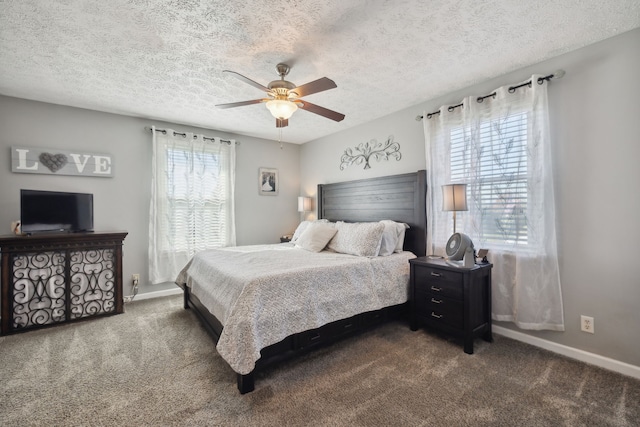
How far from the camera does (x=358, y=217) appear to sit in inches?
162

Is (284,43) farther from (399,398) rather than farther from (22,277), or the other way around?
(22,277)

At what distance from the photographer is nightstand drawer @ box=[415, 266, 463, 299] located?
7.98ft

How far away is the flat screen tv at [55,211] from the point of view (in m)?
2.97

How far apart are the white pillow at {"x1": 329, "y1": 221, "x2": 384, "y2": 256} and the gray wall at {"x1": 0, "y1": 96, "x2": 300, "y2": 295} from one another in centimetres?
208

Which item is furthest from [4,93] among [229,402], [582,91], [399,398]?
[582,91]

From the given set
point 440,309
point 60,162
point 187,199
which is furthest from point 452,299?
point 60,162

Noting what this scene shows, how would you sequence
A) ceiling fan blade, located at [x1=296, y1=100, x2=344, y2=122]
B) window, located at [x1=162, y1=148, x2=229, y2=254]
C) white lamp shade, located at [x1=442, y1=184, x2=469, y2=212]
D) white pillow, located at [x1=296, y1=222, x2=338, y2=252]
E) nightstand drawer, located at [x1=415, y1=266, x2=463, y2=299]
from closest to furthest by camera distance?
ceiling fan blade, located at [x1=296, y1=100, x2=344, y2=122], nightstand drawer, located at [x1=415, y1=266, x2=463, y2=299], white lamp shade, located at [x1=442, y1=184, x2=469, y2=212], white pillow, located at [x1=296, y1=222, x2=338, y2=252], window, located at [x1=162, y1=148, x2=229, y2=254]

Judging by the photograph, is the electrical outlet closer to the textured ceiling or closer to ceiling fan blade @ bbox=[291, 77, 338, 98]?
the textured ceiling

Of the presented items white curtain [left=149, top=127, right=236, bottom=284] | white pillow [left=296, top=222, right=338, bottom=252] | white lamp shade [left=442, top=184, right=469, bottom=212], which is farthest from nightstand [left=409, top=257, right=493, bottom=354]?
white curtain [left=149, top=127, right=236, bottom=284]

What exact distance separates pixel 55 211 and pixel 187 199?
1.44 meters

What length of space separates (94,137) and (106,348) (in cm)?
267

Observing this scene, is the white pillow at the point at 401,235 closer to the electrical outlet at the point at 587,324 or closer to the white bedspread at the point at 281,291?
the white bedspread at the point at 281,291

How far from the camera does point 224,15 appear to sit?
1832 millimetres

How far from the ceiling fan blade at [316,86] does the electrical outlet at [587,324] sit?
2.74 meters
